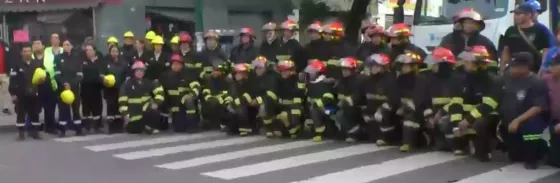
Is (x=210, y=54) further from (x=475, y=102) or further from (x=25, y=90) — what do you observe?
(x=475, y=102)

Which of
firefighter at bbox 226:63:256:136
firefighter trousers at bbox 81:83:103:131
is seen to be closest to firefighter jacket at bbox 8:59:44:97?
firefighter trousers at bbox 81:83:103:131

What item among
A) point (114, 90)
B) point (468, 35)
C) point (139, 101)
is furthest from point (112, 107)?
point (468, 35)

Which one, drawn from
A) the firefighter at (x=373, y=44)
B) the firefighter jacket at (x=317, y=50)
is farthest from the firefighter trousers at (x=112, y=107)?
the firefighter at (x=373, y=44)

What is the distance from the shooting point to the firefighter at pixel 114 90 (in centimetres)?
1305

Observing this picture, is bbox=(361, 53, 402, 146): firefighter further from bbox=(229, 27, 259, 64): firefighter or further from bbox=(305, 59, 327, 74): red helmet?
bbox=(229, 27, 259, 64): firefighter

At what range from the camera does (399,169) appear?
29.7ft

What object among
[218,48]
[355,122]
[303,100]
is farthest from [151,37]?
[355,122]

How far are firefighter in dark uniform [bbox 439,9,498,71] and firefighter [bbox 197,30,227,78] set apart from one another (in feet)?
14.2

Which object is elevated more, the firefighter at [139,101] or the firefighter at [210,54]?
the firefighter at [210,54]

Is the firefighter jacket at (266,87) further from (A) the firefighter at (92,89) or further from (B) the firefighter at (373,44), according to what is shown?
(A) the firefighter at (92,89)

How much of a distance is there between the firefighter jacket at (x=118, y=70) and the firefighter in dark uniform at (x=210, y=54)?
4.07 feet

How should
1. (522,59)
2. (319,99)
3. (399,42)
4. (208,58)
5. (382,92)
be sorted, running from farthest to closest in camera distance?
(208,58), (319,99), (399,42), (382,92), (522,59)

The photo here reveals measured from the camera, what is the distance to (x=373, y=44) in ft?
38.3

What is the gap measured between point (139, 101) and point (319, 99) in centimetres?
320
